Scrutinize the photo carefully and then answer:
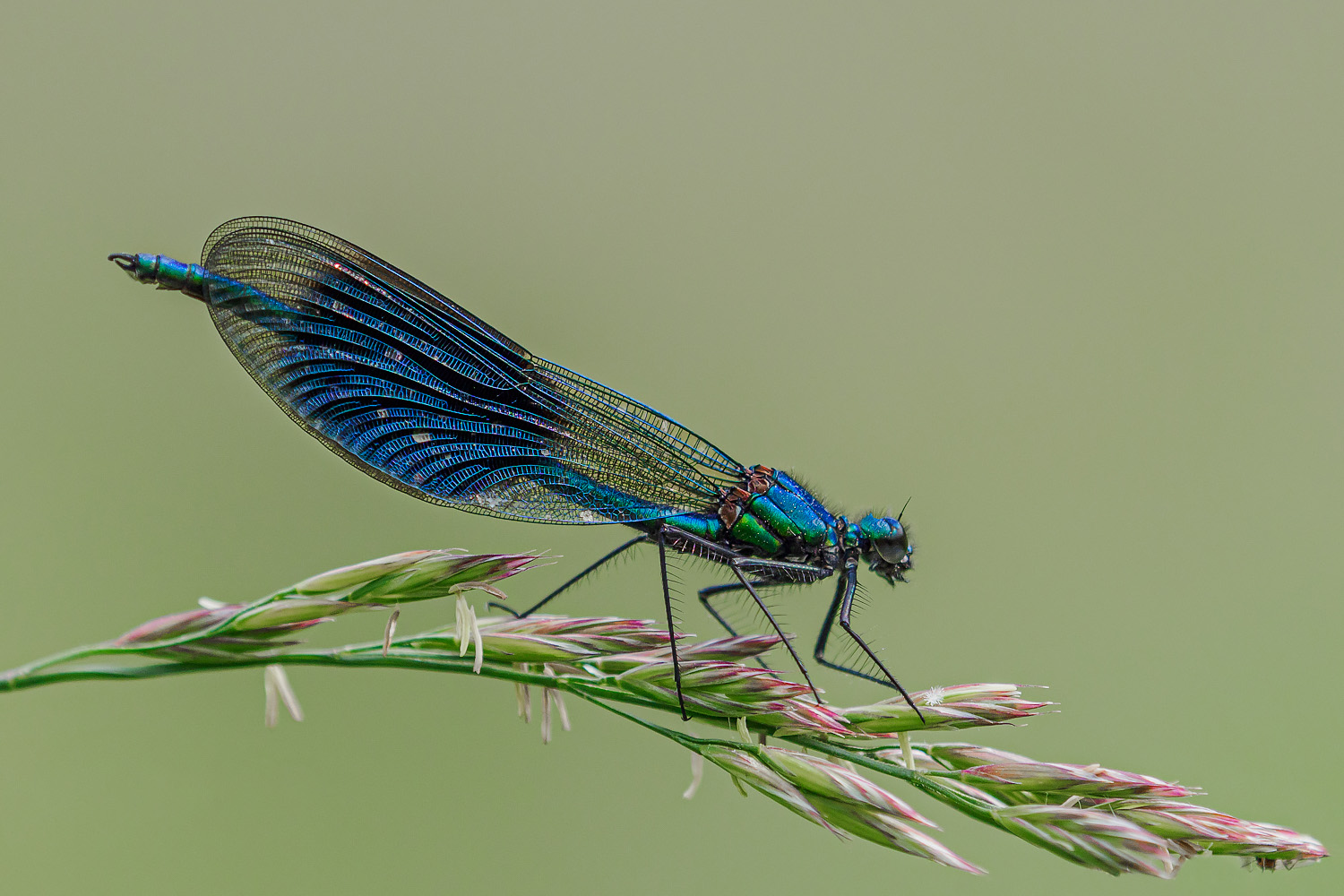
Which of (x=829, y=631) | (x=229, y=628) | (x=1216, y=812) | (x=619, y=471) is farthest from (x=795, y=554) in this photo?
(x=229, y=628)

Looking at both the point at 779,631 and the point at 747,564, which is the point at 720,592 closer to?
the point at 747,564

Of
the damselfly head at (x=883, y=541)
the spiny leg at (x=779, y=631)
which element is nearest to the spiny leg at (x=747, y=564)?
the spiny leg at (x=779, y=631)

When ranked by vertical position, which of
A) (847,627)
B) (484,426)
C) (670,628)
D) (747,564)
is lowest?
(670,628)

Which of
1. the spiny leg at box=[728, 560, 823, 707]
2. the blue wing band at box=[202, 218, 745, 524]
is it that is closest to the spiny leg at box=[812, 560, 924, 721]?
the spiny leg at box=[728, 560, 823, 707]

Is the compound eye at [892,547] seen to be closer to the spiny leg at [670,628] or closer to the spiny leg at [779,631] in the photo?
the spiny leg at [779,631]

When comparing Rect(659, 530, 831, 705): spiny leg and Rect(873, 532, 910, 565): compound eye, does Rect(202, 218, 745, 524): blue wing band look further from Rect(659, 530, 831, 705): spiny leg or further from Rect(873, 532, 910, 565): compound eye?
Rect(873, 532, 910, 565): compound eye

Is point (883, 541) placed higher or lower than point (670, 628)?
higher

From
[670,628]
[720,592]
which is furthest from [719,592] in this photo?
[670,628]
